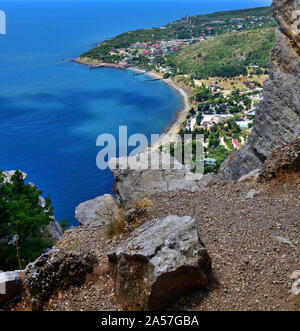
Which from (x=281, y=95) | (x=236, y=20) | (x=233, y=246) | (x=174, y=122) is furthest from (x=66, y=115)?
(x=236, y=20)

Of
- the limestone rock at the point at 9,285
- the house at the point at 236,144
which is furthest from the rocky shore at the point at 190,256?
the house at the point at 236,144

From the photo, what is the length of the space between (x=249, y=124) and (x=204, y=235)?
4546 centimetres

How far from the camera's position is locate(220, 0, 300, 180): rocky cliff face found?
1430cm

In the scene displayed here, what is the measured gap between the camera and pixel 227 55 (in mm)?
87562

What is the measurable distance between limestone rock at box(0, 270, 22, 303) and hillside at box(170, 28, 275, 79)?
2938 inches

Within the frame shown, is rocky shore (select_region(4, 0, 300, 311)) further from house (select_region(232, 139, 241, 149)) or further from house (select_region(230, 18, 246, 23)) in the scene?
house (select_region(230, 18, 246, 23))

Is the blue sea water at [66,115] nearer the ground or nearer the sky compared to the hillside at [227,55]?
nearer the ground

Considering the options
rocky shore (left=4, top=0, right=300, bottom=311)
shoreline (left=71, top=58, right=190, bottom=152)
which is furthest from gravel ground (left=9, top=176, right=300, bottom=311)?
shoreline (left=71, top=58, right=190, bottom=152)

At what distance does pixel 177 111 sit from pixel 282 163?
5123 centimetres

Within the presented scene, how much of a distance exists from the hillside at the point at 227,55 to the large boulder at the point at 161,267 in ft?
244

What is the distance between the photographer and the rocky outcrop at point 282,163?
926cm

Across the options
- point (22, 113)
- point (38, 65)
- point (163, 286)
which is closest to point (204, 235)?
point (163, 286)

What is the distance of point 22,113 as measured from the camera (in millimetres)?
59375

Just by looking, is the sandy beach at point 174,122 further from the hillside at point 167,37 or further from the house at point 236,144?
the hillside at point 167,37
